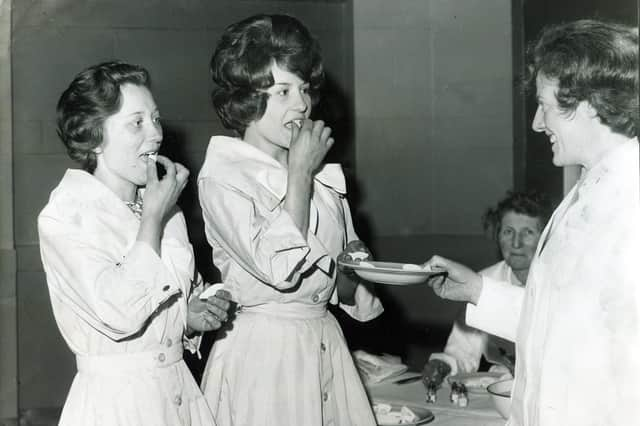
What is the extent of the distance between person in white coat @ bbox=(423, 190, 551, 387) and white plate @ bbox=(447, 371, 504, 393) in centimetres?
36

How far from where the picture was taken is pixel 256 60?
7.57 ft

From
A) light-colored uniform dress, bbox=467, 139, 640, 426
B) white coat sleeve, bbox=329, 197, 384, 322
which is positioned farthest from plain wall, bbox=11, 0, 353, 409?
light-colored uniform dress, bbox=467, 139, 640, 426

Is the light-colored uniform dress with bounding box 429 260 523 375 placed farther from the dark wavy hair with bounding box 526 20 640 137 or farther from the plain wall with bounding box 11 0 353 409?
the dark wavy hair with bounding box 526 20 640 137

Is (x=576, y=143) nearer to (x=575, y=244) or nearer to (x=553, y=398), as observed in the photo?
(x=575, y=244)

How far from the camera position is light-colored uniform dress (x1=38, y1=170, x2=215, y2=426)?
72.7 inches

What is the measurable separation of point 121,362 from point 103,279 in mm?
222

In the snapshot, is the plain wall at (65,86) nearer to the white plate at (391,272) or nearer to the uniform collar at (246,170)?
the uniform collar at (246,170)

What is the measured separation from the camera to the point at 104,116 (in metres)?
2.06

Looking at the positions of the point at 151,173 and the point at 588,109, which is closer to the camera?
the point at 588,109

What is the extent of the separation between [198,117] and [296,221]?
1.96 meters

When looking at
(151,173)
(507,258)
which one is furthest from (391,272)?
(507,258)

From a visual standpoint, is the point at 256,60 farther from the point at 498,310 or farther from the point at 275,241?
the point at 498,310

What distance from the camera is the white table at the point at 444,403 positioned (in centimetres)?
229

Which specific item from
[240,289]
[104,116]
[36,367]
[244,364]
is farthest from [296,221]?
[36,367]
